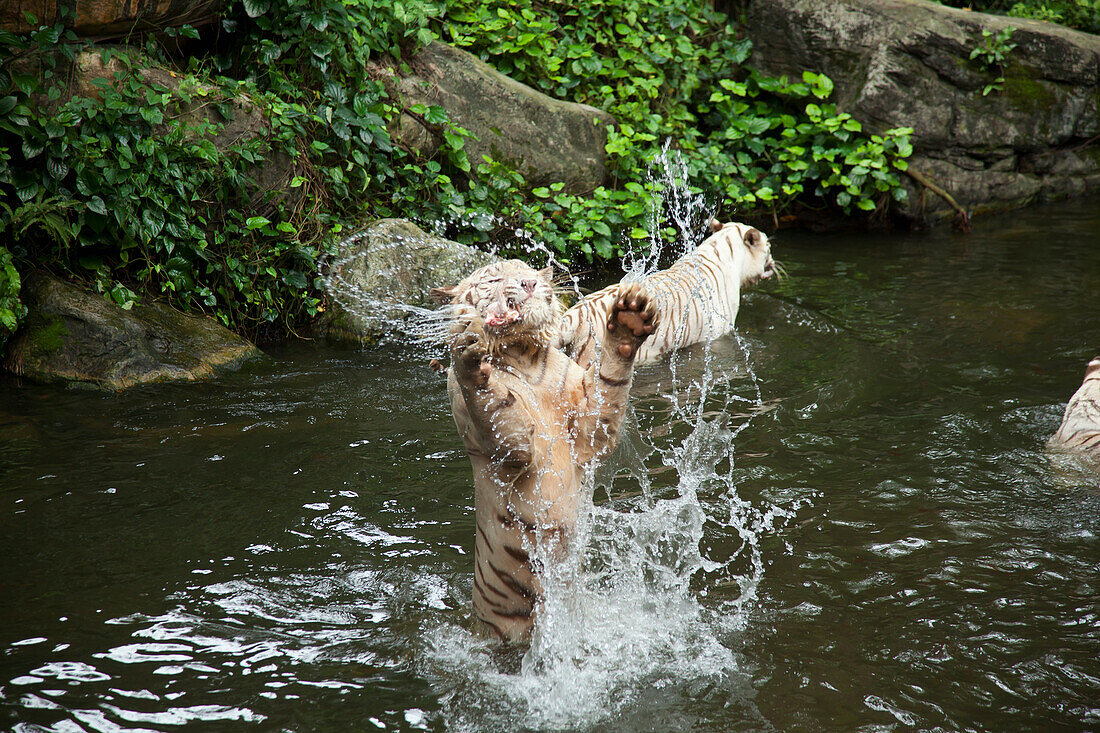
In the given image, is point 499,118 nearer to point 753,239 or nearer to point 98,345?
point 753,239

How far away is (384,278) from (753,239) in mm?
3123

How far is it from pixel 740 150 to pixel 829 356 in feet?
15.3

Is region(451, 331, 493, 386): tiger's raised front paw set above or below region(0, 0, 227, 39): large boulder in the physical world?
below

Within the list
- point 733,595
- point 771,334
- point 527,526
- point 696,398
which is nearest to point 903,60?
point 771,334

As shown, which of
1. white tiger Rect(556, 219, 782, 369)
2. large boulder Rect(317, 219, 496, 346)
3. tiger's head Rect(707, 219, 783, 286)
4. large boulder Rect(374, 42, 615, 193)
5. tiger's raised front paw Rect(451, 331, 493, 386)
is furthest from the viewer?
Result: large boulder Rect(374, 42, 615, 193)

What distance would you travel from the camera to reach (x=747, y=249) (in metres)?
7.36

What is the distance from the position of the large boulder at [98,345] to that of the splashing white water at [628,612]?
10.7 feet

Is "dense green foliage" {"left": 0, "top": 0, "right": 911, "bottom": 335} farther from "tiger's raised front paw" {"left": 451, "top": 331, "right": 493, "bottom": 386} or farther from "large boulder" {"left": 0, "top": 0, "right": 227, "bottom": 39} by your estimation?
"tiger's raised front paw" {"left": 451, "top": 331, "right": 493, "bottom": 386}

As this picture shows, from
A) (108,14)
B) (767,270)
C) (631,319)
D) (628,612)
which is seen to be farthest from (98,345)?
(767,270)

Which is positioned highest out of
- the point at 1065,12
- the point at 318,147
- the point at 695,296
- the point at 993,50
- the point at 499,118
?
the point at 1065,12

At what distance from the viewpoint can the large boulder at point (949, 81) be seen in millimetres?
10281

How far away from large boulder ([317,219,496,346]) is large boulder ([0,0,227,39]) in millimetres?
2233

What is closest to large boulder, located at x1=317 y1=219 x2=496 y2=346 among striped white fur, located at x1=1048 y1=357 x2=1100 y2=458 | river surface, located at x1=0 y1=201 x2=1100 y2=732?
river surface, located at x1=0 y1=201 x2=1100 y2=732

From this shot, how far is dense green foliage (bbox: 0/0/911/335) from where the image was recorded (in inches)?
251
